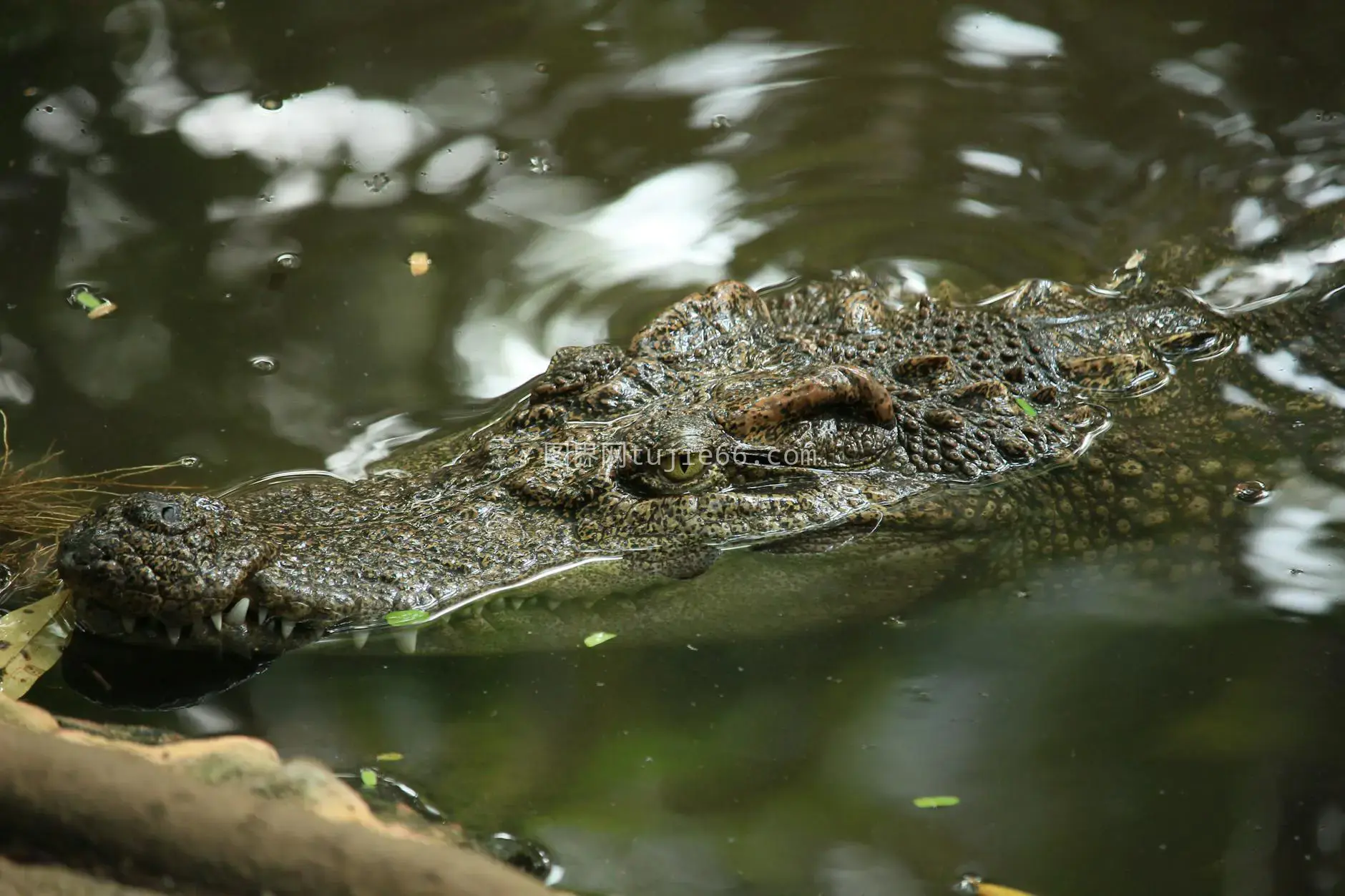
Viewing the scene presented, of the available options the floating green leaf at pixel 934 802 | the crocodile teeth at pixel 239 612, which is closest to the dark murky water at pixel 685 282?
the floating green leaf at pixel 934 802

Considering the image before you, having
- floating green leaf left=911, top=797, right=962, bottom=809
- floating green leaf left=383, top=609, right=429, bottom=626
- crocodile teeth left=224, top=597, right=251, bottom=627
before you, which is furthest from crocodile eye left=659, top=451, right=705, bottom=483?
crocodile teeth left=224, top=597, right=251, bottom=627

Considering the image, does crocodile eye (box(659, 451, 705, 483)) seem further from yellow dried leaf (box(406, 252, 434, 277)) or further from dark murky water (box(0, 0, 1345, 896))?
yellow dried leaf (box(406, 252, 434, 277))

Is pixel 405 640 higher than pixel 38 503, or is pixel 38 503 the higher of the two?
pixel 38 503

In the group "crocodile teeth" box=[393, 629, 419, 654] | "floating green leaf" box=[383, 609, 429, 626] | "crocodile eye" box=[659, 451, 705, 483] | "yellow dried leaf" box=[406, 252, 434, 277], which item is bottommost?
"crocodile teeth" box=[393, 629, 419, 654]

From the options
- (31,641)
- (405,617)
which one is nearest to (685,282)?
(405,617)

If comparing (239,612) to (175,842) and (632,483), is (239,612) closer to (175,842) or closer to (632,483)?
(175,842)

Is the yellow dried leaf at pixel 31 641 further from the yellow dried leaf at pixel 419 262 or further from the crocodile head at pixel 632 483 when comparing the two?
the yellow dried leaf at pixel 419 262
